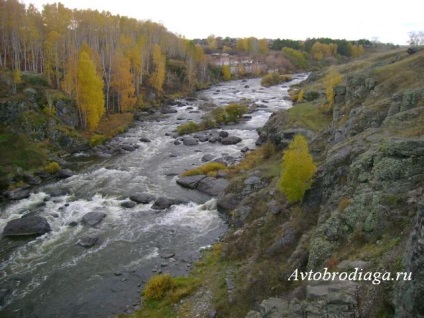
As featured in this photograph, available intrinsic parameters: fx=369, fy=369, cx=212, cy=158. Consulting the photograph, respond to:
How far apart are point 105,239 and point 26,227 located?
7.81 metres

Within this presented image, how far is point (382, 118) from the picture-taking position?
105 feet

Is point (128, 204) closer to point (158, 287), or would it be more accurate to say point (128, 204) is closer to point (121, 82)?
point (158, 287)

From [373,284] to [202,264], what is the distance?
16294 mm

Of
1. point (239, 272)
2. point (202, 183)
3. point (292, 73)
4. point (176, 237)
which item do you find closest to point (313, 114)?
point (202, 183)

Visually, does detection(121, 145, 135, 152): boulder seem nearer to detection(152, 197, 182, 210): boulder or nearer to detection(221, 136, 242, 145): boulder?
detection(221, 136, 242, 145): boulder

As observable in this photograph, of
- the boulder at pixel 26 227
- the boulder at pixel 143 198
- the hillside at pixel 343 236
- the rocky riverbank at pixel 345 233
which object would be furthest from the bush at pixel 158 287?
the boulder at pixel 143 198

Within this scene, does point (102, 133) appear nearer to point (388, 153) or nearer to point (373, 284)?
point (388, 153)

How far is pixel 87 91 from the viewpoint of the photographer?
65.4m

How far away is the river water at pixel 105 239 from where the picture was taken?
26125 mm

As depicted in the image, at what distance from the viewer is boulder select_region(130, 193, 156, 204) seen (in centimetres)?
4169

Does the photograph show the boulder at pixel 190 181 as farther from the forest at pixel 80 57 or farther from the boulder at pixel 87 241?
the forest at pixel 80 57

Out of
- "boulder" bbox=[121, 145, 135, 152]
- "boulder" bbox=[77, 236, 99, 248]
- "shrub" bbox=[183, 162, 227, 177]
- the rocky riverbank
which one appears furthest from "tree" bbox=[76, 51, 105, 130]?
the rocky riverbank

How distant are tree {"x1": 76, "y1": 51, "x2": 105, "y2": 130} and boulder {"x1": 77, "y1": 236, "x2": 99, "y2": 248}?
37252mm

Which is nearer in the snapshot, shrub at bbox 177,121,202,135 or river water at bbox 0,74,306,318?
river water at bbox 0,74,306,318
